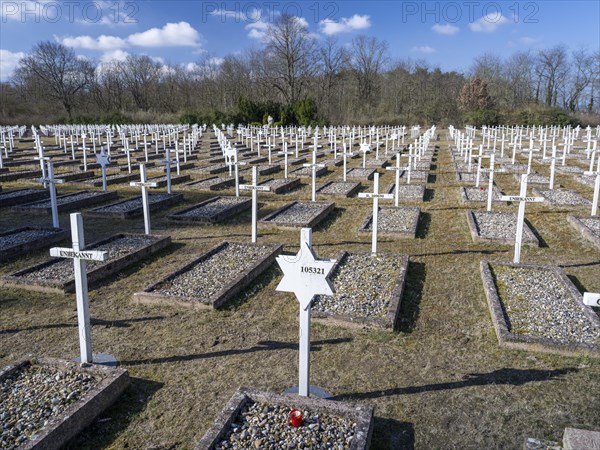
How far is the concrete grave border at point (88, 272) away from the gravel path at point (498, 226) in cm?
575

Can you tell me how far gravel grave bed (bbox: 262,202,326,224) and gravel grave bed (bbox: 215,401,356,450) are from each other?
6.32 m

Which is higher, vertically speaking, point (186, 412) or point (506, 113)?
point (506, 113)

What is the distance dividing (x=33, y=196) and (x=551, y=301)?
40.9 ft

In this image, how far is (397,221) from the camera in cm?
977

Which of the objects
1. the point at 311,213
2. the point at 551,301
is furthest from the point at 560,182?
the point at 551,301

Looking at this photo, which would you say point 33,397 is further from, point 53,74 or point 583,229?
point 53,74

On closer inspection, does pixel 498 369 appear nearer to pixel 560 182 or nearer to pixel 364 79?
pixel 560 182

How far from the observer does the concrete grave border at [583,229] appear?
26.4 feet

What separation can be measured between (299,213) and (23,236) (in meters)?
5.36

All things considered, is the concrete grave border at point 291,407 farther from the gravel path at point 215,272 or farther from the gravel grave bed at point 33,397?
the gravel path at point 215,272

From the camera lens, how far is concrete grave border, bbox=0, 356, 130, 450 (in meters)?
3.09

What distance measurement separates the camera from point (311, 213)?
412 inches

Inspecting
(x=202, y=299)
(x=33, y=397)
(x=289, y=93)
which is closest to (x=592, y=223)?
(x=202, y=299)

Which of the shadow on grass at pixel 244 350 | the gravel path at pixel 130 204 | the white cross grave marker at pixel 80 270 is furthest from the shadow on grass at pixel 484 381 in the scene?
the gravel path at pixel 130 204
